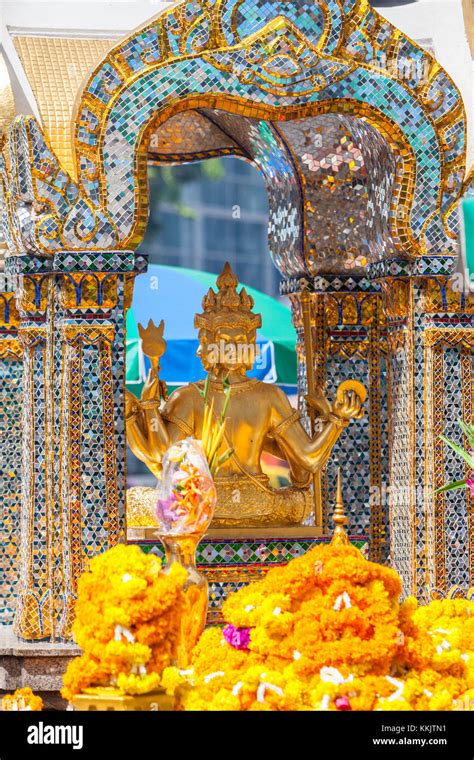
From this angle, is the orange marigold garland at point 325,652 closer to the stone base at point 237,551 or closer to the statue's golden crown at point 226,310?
the stone base at point 237,551

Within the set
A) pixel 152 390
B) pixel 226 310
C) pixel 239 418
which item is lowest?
pixel 239 418

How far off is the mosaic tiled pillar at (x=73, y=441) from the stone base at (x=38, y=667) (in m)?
0.12

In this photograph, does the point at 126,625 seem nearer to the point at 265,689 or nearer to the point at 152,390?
the point at 265,689

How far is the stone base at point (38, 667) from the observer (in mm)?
10070

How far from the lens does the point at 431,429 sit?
35.2 feet

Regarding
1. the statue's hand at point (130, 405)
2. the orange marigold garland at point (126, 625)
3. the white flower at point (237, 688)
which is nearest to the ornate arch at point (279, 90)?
the statue's hand at point (130, 405)

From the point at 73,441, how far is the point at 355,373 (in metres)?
2.46

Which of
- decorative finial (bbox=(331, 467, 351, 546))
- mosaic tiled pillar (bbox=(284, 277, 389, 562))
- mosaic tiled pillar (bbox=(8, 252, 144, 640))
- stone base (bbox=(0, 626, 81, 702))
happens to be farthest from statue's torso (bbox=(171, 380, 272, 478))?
stone base (bbox=(0, 626, 81, 702))

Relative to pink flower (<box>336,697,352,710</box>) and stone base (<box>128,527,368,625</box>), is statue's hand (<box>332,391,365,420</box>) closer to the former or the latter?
stone base (<box>128,527,368,625</box>)

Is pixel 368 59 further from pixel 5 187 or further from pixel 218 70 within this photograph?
pixel 5 187

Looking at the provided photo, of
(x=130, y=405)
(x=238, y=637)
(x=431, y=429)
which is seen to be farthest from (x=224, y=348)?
(x=238, y=637)

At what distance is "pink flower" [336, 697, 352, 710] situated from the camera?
7.38 m

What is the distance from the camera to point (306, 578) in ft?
25.6

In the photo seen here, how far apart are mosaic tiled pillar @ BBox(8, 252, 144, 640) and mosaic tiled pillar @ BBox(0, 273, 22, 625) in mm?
1045
